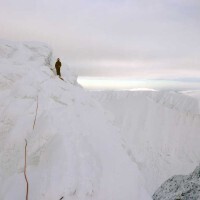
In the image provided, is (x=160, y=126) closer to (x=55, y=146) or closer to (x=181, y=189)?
(x=181, y=189)

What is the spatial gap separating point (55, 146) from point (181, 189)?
2.95 metres

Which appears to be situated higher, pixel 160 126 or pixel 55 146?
pixel 55 146

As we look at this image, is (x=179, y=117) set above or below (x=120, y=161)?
below

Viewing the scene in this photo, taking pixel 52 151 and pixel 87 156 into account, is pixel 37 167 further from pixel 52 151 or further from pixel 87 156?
pixel 87 156

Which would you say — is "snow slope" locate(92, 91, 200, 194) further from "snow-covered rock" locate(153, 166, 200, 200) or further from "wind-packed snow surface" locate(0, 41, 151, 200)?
"wind-packed snow surface" locate(0, 41, 151, 200)

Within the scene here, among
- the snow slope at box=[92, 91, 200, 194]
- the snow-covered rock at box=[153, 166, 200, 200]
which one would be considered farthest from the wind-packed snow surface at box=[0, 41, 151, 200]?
the snow slope at box=[92, 91, 200, 194]

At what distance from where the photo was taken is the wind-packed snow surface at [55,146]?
353 cm

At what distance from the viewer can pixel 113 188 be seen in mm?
3801

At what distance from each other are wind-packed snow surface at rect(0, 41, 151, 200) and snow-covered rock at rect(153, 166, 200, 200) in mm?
1347

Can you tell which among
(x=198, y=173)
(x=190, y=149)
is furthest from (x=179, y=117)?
(x=198, y=173)

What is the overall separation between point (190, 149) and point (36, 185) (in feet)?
63.4

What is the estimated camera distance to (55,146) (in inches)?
152

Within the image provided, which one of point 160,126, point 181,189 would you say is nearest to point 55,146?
point 181,189

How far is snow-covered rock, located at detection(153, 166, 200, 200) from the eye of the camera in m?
5.29
